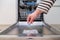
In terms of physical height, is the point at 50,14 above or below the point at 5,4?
below

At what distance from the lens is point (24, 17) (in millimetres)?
3564

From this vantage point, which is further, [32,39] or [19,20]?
[19,20]

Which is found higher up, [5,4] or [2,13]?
[5,4]

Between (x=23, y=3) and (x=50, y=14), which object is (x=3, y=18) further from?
(x=50, y=14)

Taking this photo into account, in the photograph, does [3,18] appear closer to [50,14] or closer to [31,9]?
[31,9]

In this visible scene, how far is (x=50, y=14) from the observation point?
146 inches

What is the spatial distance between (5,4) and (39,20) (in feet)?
3.08

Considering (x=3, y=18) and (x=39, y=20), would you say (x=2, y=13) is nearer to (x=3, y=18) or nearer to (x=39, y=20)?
(x=3, y=18)

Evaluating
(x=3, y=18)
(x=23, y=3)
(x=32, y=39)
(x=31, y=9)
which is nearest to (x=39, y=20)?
(x=31, y=9)

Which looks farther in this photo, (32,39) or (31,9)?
(31,9)

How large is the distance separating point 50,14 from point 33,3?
20.2 inches

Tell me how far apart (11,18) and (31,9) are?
1.82ft

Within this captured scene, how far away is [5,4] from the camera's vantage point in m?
3.70

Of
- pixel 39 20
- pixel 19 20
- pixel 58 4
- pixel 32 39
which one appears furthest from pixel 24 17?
pixel 32 39
